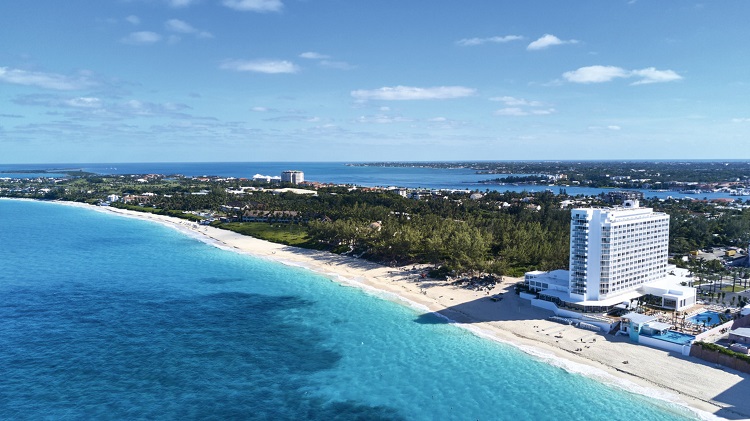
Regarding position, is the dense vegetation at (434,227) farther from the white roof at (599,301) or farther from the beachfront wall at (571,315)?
the white roof at (599,301)

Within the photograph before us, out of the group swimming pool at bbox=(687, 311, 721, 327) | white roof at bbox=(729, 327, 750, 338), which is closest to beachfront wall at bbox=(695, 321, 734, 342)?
swimming pool at bbox=(687, 311, 721, 327)

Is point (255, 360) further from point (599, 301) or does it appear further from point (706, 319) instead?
point (706, 319)

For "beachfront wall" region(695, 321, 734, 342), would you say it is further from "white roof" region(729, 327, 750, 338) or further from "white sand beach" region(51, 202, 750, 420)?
"white sand beach" region(51, 202, 750, 420)

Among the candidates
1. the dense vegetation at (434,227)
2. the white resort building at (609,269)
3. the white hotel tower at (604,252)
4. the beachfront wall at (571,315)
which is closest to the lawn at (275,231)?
the dense vegetation at (434,227)

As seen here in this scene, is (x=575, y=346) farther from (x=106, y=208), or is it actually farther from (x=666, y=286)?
(x=106, y=208)

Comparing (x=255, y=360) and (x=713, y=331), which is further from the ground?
(x=713, y=331)

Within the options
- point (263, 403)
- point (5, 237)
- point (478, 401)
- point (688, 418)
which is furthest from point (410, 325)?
point (5, 237)

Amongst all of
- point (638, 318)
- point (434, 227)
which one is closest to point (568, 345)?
point (638, 318)
